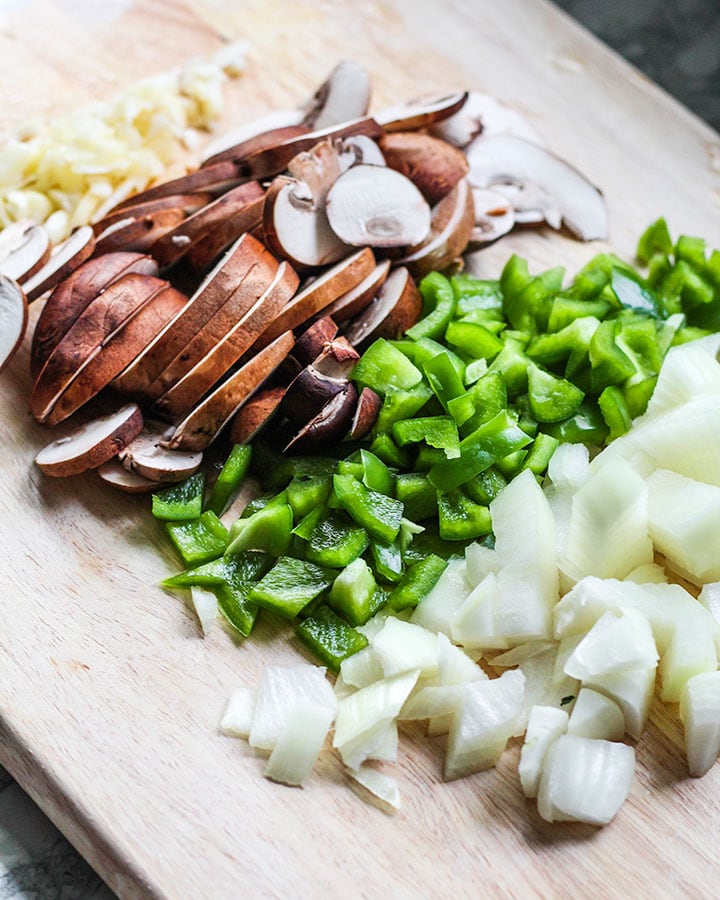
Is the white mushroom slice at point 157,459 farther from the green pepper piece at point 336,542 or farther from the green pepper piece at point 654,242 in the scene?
the green pepper piece at point 654,242

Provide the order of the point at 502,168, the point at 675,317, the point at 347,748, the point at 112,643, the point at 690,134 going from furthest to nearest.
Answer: the point at 690,134 → the point at 502,168 → the point at 675,317 → the point at 112,643 → the point at 347,748

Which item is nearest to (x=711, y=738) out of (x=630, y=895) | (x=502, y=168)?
(x=630, y=895)

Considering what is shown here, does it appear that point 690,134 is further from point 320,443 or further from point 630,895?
point 630,895

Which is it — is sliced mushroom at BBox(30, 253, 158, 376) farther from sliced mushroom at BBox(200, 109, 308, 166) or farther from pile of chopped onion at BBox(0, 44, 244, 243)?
sliced mushroom at BBox(200, 109, 308, 166)

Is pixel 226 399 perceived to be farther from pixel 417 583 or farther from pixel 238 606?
pixel 417 583

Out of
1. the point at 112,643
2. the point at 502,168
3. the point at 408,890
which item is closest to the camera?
the point at 408,890

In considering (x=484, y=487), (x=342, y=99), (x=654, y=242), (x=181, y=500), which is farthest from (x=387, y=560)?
(x=342, y=99)

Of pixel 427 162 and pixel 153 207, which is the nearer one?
pixel 153 207
